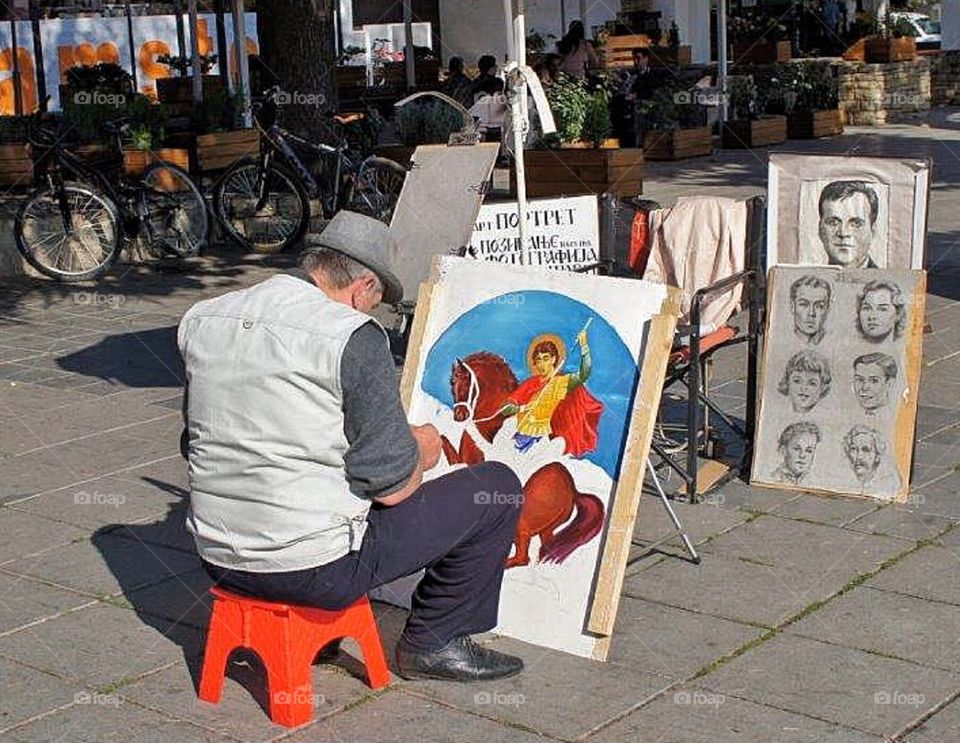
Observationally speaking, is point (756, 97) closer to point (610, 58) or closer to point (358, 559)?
point (610, 58)

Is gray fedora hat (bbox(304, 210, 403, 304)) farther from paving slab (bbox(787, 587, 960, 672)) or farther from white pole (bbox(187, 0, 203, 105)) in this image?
white pole (bbox(187, 0, 203, 105))

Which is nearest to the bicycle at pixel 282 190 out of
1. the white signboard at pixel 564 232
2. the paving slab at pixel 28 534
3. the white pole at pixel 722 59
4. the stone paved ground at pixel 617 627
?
the white signboard at pixel 564 232

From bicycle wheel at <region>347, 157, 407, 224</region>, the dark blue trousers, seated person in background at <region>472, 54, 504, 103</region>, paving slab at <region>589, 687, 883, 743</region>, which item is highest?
seated person in background at <region>472, 54, 504, 103</region>

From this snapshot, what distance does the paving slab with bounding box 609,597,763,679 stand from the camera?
4.86m

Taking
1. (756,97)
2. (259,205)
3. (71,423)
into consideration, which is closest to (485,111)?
(259,205)

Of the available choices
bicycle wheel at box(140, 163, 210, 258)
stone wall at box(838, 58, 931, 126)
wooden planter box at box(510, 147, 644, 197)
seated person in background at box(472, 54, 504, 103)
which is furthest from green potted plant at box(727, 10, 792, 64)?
bicycle wheel at box(140, 163, 210, 258)

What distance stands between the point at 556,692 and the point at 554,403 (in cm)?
94

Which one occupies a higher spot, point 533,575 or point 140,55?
point 140,55

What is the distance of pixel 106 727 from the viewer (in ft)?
14.7

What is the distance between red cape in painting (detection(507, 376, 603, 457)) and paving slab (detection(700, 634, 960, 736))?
80 centimetres

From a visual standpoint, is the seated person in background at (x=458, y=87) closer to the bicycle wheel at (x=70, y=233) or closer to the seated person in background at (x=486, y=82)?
the seated person in background at (x=486, y=82)

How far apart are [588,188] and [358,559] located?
33.0 feet

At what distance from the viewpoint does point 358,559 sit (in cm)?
442

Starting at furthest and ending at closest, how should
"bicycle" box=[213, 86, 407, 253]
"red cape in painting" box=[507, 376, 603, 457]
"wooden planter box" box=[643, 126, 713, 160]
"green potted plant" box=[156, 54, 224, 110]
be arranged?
1. "green potted plant" box=[156, 54, 224, 110]
2. "wooden planter box" box=[643, 126, 713, 160]
3. "bicycle" box=[213, 86, 407, 253]
4. "red cape in painting" box=[507, 376, 603, 457]
